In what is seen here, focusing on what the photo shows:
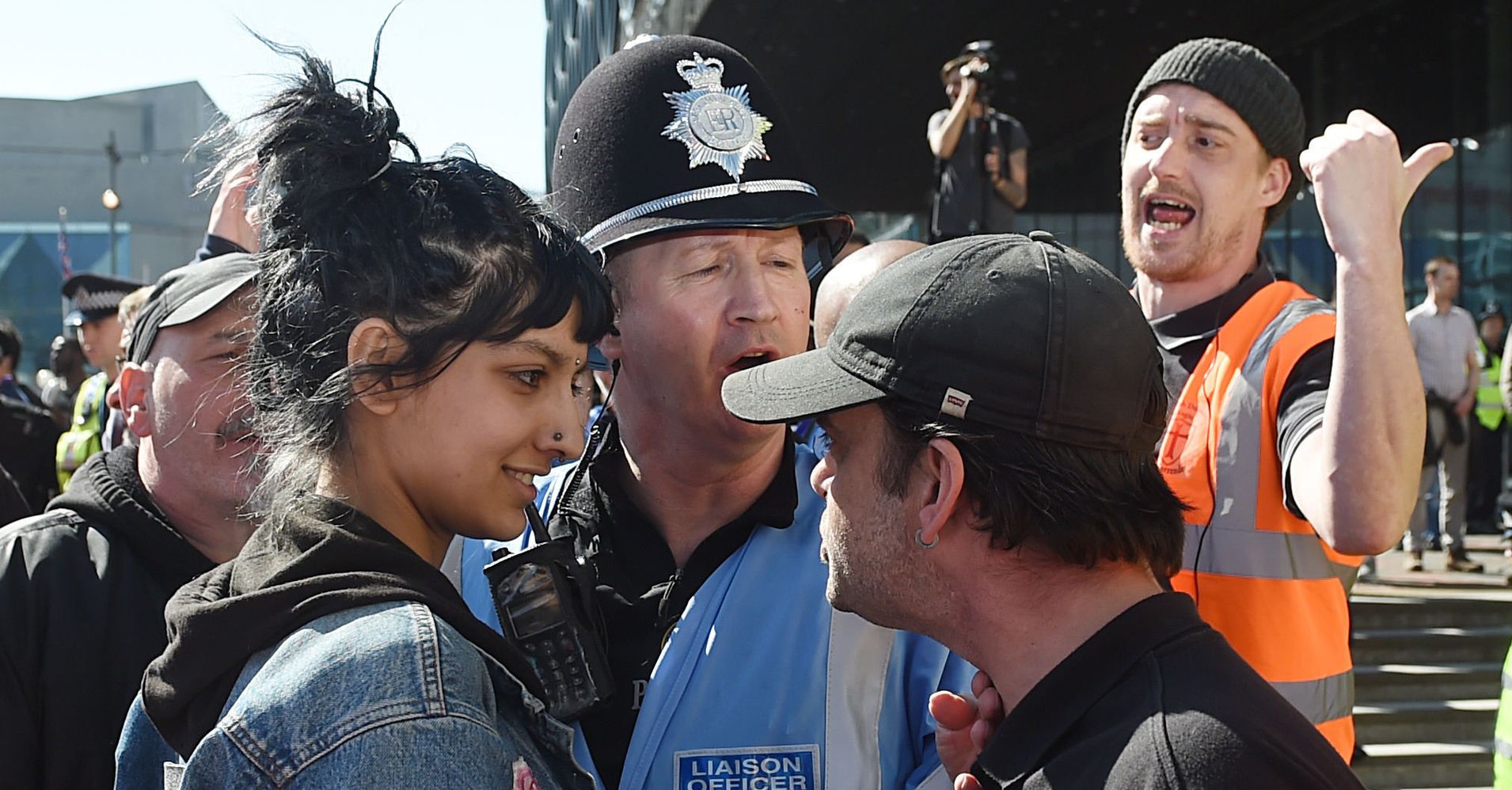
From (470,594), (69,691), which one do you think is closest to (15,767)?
(69,691)

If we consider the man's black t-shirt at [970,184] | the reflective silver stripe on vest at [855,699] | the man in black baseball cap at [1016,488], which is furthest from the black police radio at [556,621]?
the man's black t-shirt at [970,184]

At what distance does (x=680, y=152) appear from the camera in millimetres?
2373

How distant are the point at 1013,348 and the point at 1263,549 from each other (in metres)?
1.40

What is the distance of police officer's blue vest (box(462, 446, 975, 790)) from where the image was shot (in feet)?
6.63

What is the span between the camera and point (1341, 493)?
2.49 meters

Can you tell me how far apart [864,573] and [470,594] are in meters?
0.86

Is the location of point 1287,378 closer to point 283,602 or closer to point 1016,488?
point 1016,488

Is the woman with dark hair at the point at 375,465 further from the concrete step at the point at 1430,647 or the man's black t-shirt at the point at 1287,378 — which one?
the concrete step at the point at 1430,647

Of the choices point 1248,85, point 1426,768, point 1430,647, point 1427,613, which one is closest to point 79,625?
point 1248,85

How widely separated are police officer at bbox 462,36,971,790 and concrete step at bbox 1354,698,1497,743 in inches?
212

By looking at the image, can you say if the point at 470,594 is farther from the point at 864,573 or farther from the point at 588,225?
the point at 864,573

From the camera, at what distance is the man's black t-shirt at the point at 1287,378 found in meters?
2.68

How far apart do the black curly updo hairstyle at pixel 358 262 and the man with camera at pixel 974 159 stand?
559cm

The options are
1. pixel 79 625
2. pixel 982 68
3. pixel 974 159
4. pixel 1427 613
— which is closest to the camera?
pixel 79 625
